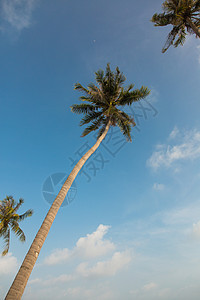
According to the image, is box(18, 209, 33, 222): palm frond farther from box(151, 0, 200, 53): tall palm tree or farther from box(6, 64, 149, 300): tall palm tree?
A: box(151, 0, 200, 53): tall palm tree

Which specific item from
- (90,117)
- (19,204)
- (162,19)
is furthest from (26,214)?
(162,19)

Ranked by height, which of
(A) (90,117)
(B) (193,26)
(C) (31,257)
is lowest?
(C) (31,257)

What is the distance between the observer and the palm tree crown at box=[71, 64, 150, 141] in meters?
12.8

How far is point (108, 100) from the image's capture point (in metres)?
13.6

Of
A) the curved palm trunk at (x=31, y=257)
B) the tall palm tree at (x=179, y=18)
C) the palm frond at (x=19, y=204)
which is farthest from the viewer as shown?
the palm frond at (x=19, y=204)

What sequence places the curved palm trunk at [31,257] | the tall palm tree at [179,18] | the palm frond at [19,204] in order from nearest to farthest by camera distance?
the curved palm trunk at [31,257] → the tall palm tree at [179,18] → the palm frond at [19,204]

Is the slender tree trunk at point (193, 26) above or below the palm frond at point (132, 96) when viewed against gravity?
above

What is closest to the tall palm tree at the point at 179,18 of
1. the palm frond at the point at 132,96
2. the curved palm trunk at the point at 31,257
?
the palm frond at the point at 132,96

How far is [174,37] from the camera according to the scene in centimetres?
1358

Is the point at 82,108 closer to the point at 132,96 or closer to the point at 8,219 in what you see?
the point at 132,96

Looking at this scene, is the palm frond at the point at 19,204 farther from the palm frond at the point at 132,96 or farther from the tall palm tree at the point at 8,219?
the palm frond at the point at 132,96

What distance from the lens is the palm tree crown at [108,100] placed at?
12792mm

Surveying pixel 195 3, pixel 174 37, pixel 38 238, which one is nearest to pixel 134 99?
pixel 174 37

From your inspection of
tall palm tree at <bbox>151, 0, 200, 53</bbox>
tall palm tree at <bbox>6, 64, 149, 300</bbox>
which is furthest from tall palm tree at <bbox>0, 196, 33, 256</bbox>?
tall palm tree at <bbox>151, 0, 200, 53</bbox>
